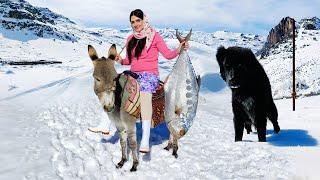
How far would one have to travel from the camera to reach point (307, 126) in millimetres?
10227

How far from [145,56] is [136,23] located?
0.51 meters

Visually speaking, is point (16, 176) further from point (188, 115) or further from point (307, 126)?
point (307, 126)

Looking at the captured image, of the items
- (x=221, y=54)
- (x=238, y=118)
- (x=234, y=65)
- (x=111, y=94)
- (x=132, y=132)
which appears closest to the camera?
(x=111, y=94)

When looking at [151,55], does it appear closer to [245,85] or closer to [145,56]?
[145,56]

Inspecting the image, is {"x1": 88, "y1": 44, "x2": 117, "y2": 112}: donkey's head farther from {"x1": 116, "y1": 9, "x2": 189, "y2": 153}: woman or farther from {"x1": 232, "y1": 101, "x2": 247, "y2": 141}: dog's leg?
{"x1": 232, "y1": 101, "x2": 247, "y2": 141}: dog's leg

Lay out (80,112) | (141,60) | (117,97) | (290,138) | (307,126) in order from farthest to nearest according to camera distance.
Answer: (80,112) → (307,126) → (290,138) → (141,60) → (117,97)

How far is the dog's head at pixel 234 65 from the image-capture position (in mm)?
7832

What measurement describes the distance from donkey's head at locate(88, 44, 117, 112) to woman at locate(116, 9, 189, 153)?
74cm

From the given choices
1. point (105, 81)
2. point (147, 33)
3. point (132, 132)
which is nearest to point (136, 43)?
point (147, 33)

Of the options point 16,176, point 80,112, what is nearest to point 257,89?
point 16,176

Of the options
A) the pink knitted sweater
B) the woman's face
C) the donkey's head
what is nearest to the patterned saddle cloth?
the pink knitted sweater

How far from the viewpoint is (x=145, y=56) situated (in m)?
6.81

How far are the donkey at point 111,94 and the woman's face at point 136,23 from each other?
0.83m

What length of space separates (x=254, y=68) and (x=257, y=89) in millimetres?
391
